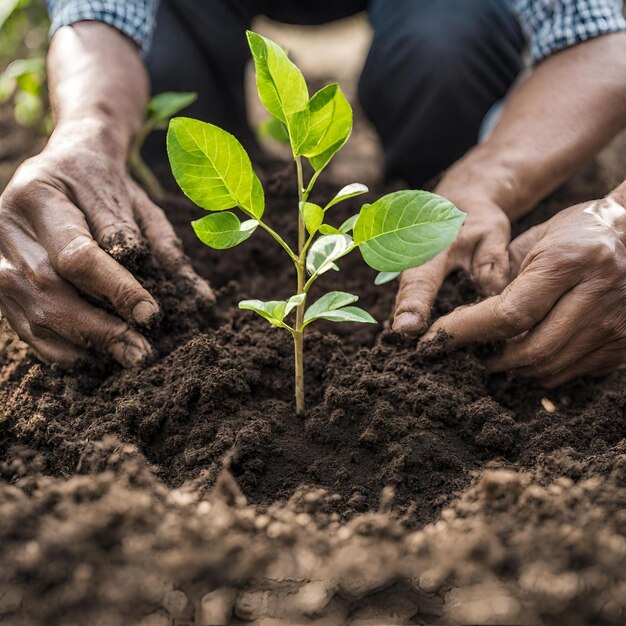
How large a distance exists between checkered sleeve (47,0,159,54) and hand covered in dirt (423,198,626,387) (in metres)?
1.40

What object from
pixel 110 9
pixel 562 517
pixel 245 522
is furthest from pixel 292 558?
pixel 110 9

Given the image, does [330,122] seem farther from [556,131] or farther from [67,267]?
[556,131]

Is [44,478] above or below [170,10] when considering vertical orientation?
below

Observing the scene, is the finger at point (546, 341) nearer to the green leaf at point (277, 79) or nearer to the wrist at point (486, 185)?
the wrist at point (486, 185)

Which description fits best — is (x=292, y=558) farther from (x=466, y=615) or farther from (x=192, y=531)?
(x=466, y=615)

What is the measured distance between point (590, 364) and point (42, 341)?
4.11 ft

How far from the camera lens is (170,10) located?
2.82 metres

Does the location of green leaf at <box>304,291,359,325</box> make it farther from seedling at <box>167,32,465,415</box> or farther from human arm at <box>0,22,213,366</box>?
human arm at <box>0,22,213,366</box>

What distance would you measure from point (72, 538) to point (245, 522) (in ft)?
0.83

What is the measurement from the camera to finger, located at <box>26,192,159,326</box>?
149 centimetres

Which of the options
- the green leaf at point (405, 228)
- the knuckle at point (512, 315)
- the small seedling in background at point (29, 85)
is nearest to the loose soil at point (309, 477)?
the knuckle at point (512, 315)

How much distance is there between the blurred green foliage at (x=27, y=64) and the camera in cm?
238

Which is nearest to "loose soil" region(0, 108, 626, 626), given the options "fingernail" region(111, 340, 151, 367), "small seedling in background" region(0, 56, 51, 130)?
"fingernail" region(111, 340, 151, 367)

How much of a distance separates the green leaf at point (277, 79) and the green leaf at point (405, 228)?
218 millimetres
